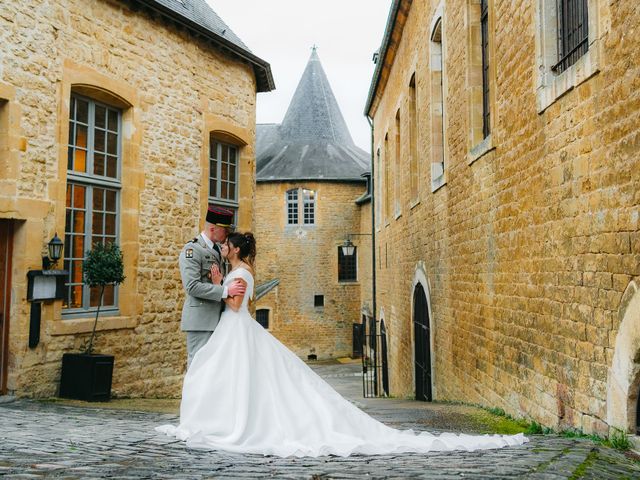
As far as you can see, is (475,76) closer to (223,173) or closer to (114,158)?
(114,158)

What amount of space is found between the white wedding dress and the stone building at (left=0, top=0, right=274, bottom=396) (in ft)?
11.2

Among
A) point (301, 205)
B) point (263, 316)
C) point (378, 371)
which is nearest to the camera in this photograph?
point (378, 371)

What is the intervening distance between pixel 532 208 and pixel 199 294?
3.04 meters

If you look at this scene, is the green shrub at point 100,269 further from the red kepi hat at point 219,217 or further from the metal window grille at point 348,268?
the metal window grille at point 348,268

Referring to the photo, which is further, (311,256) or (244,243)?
(311,256)

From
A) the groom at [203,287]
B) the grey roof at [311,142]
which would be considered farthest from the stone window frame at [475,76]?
the grey roof at [311,142]

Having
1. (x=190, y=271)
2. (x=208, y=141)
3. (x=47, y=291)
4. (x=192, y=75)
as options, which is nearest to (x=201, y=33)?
(x=192, y=75)

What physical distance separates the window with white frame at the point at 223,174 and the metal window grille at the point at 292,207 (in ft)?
55.2

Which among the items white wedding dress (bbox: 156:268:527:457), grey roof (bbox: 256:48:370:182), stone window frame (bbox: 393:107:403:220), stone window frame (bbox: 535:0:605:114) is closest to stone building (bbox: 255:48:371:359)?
grey roof (bbox: 256:48:370:182)

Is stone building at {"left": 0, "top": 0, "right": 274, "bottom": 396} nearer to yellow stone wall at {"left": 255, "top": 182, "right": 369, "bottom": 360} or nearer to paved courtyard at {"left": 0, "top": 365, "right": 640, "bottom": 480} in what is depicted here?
paved courtyard at {"left": 0, "top": 365, "right": 640, "bottom": 480}

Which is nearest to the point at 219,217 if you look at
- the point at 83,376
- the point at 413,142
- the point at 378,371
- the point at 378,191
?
the point at 83,376

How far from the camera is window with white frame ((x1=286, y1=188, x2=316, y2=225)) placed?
94.3 feet

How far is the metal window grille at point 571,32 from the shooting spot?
4984 millimetres

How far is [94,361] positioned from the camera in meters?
7.55
